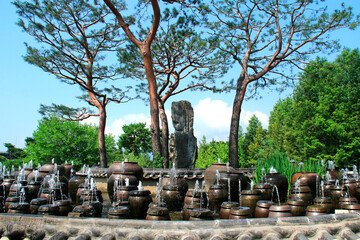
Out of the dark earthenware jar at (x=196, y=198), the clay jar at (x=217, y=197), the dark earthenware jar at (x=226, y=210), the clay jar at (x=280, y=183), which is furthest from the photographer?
the clay jar at (x=280, y=183)

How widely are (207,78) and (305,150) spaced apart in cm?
747

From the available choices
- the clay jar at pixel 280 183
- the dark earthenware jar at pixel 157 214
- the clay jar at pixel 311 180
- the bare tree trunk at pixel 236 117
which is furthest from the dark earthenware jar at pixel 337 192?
the bare tree trunk at pixel 236 117

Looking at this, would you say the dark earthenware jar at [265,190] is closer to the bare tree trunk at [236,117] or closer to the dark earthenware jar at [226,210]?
the dark earthenware jar at [226,210]

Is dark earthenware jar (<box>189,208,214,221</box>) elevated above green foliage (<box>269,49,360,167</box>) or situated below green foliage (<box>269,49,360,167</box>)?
below

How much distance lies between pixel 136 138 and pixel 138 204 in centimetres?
2548

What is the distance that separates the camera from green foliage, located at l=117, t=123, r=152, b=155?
97.6ft

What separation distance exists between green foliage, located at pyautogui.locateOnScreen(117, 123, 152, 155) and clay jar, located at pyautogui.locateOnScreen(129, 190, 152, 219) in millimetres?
25259

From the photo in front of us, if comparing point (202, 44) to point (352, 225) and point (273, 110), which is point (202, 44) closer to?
point (352, 225)

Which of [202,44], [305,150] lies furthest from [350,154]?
[202,44]

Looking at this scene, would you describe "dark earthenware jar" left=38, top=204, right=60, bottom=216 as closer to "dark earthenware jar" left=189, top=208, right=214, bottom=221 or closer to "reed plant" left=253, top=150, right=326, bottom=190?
"dark earthenware jar" left=189, top=208, right=214, bottom=221

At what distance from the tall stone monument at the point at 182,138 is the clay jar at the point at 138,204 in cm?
641

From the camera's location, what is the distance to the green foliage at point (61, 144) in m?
19.2

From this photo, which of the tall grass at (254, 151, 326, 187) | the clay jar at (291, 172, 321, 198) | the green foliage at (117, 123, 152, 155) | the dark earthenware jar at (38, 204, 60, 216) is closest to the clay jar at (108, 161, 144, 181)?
the dark earthenware jar at (38, 204, 60, 216)

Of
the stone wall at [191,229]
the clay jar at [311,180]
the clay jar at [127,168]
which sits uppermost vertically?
the clay jar at [127,168]
